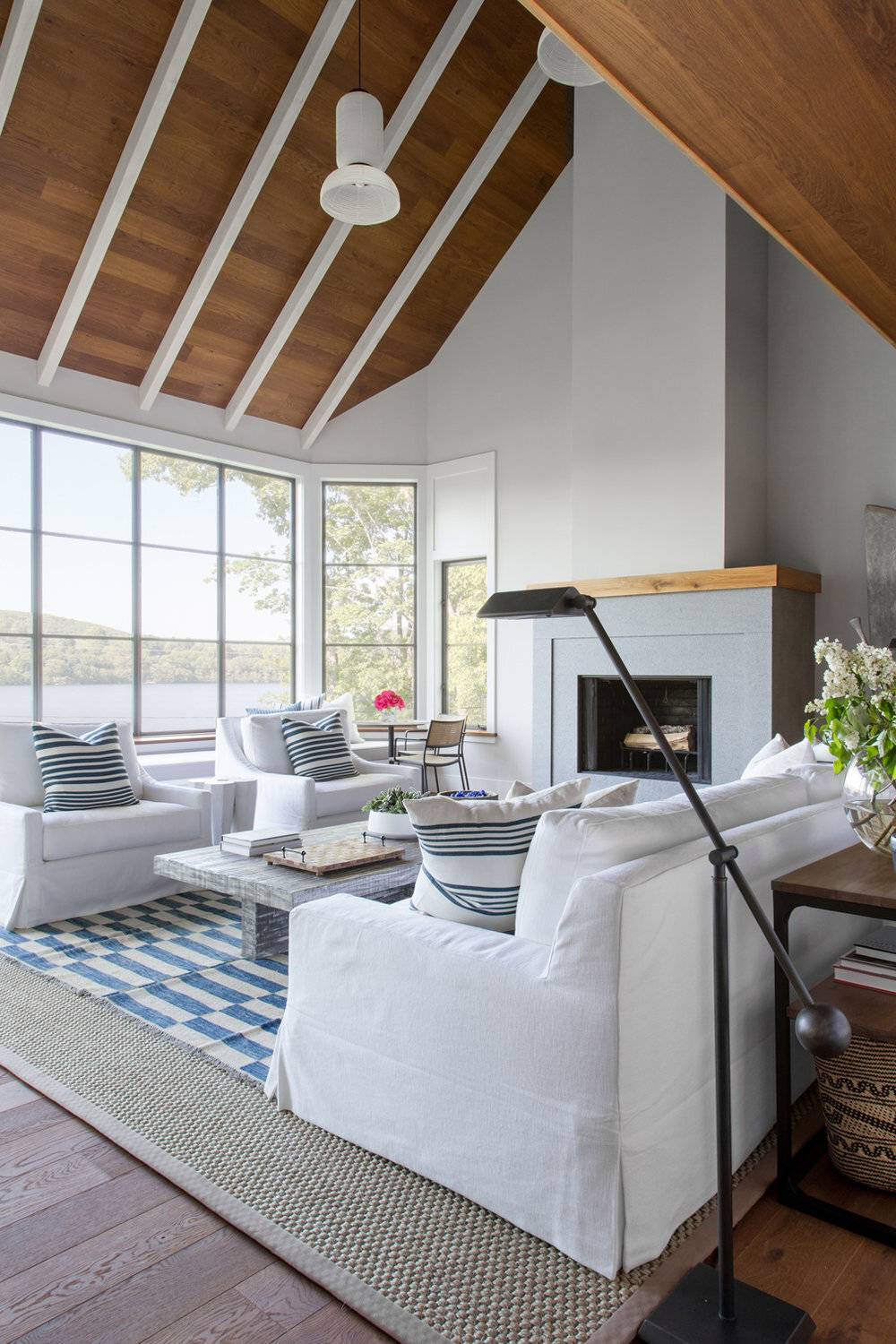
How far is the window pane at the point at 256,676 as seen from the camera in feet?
24.8

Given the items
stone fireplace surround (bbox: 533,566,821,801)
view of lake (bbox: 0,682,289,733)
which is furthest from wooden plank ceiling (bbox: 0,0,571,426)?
stone fireplace surround (bbox: 533,566,821,801)

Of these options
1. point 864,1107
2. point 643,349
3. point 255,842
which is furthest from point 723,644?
point 864,1107

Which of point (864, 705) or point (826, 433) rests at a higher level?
point (826, 433)

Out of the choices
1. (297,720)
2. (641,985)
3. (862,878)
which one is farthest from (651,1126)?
(297,720)

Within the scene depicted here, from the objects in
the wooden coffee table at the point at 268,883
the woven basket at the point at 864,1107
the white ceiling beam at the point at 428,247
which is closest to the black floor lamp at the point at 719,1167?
the woven basket at the point at 864,1107

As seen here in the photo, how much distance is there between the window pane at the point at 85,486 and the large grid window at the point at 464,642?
2.72 metres

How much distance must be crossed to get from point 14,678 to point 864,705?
19.1 ft

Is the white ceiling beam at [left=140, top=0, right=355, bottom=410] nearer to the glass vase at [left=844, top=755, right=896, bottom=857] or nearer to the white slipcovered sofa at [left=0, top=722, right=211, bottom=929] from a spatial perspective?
the white slipcovered sofa at [left=0, top=722, right=211, bottom=929]

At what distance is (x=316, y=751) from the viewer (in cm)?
557

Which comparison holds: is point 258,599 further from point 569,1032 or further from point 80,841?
point 569,1032

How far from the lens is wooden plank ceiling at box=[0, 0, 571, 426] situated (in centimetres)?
527

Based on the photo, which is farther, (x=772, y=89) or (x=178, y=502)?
(x=178, y=502)

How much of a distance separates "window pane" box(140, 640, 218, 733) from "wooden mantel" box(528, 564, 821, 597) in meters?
3.22

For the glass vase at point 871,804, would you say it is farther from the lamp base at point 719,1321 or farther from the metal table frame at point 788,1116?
the lamp base at point 719,1321
